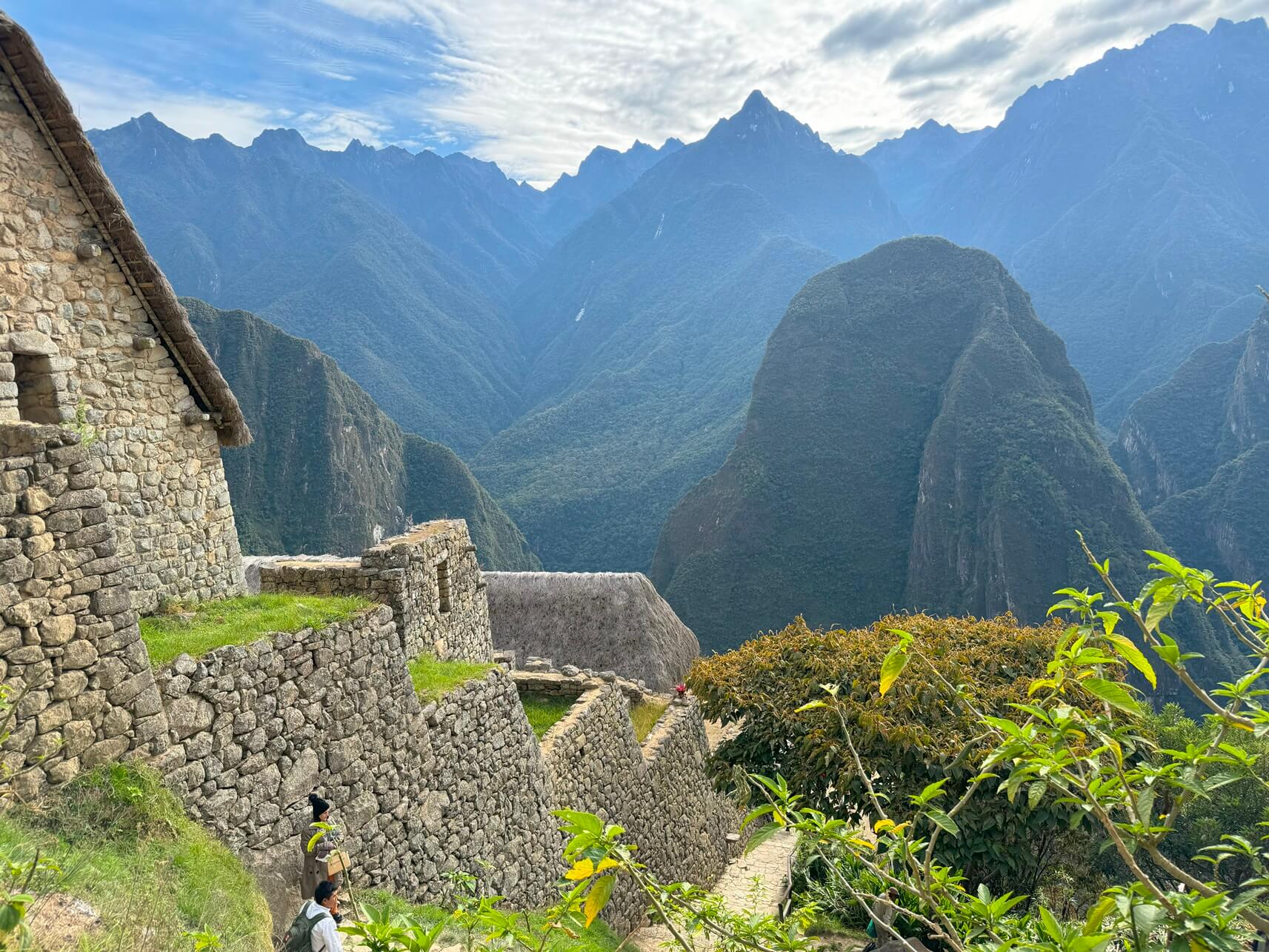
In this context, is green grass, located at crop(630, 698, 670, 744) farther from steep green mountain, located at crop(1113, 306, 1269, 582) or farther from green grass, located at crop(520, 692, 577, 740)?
steep green mountain, located at crop(1113, 306, 1269, 582)

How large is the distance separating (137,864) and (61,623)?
138 centimetres

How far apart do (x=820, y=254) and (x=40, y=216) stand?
179169mm

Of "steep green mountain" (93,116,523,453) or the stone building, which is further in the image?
"steep green mountain" (93,116,523,453)

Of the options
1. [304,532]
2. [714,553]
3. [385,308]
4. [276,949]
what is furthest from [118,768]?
[385,308]

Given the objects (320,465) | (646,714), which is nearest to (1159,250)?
(320,465)

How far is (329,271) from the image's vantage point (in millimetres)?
147875

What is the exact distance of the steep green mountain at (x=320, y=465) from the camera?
6975cm

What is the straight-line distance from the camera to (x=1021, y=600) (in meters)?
78.9

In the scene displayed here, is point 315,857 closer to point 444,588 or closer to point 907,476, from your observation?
point 444,588

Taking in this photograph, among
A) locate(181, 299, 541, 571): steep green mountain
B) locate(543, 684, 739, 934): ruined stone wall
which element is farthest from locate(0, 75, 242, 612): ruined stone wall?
locate(181, 299, 541, 571): steep green mountain

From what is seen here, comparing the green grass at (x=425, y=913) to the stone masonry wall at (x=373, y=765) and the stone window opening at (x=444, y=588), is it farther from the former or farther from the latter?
the stone window opening at (x=444, y=588)

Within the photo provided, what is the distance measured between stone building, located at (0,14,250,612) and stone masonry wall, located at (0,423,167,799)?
141 centimetres

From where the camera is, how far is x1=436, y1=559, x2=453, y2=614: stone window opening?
1061 cm

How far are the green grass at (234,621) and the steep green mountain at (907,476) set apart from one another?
68075 mm
